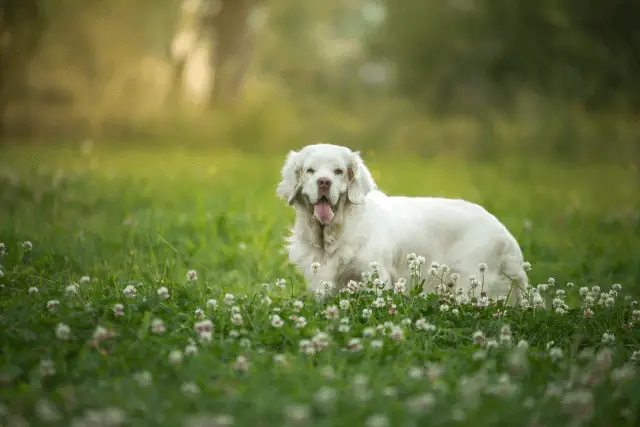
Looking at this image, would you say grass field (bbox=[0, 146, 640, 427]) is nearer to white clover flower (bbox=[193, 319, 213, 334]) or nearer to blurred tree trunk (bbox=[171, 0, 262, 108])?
white clover flower (bbox=[193, 319, 213, 334])

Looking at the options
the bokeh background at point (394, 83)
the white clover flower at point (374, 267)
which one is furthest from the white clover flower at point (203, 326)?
the bokeh background at point (394, 83)

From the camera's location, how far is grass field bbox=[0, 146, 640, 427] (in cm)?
276

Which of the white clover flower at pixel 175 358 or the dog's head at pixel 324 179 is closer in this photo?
the white clover flower at pixel 175 358

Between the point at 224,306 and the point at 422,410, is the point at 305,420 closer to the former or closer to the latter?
the point at 422,410

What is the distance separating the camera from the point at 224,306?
14.0 ft

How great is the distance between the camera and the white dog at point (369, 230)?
4.68 metres

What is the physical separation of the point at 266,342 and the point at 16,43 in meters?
15.7

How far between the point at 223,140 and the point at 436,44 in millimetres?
6998

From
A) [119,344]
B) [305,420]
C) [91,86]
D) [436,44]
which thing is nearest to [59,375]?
[119,344]

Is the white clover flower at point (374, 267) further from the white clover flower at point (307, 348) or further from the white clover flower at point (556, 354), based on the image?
the white clover flower at point (556, 354)

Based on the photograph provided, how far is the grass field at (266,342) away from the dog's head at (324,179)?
0.62 meters

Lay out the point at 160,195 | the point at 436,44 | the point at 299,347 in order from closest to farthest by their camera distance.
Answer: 1. the point at 299,347
2. the point at 160,195
3. the point at 436,44

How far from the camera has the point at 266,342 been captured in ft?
12.2

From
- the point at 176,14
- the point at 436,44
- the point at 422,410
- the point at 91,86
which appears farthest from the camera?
the point at 176,14
